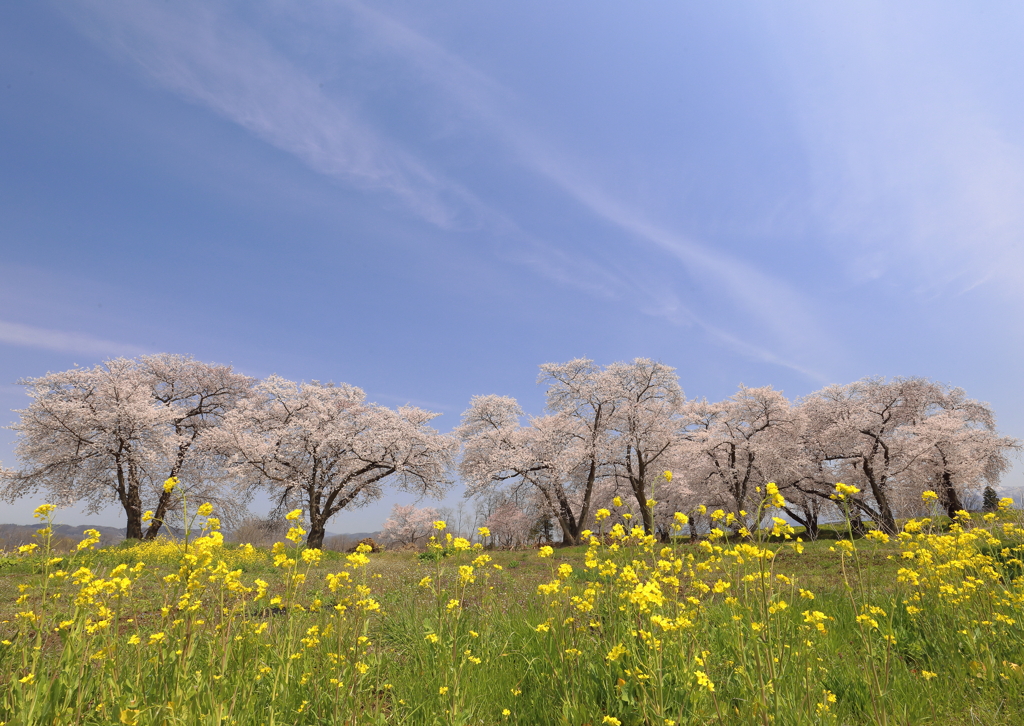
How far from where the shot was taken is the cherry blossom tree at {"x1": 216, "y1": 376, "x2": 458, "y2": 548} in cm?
2698

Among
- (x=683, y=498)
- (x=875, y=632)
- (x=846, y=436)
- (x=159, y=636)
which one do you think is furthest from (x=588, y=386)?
(x=159, y=636)

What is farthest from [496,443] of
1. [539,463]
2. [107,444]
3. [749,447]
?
[107,444]

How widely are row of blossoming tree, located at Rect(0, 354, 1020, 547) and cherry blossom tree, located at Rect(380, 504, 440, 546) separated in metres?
26.1

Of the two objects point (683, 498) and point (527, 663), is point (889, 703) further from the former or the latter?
point (683, 498)

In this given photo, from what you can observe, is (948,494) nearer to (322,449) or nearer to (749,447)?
(749,447)

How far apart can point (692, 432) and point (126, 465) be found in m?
33.8

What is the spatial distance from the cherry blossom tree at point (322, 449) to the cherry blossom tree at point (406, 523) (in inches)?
1082

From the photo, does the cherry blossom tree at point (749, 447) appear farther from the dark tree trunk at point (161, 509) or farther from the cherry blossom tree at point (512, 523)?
the dark tree trunk at point (161, 509)

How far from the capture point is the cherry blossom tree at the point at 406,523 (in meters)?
55.3

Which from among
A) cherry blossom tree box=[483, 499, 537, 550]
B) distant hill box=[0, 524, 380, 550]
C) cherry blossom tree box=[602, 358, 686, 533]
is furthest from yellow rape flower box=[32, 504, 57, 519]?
cherry blossom tree box=[483, 499, 537, 550]

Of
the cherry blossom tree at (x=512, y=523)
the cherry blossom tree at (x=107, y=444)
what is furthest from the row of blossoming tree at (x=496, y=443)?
the cherry blossom tree at (x=512, y=523)

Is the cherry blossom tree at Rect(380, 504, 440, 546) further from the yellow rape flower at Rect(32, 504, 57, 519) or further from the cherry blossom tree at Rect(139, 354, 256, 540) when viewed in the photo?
the yellow rape flower at Rect(32, 504, 57, 519)

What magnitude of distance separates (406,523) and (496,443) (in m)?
30.9

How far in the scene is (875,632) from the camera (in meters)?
4.78
